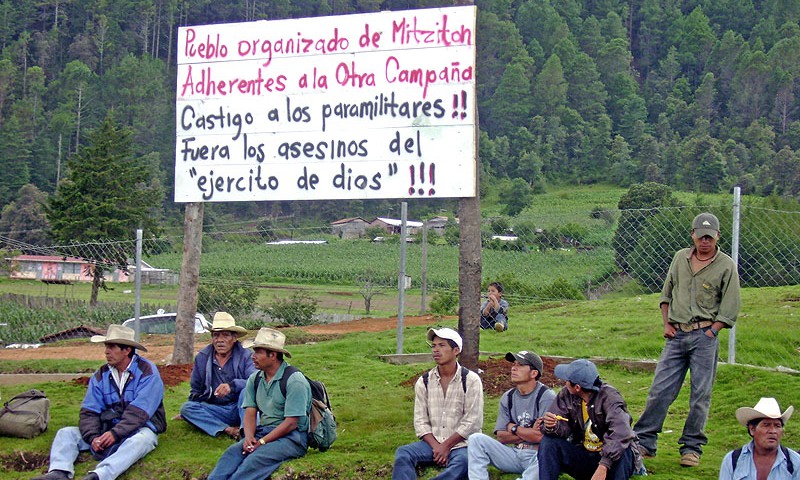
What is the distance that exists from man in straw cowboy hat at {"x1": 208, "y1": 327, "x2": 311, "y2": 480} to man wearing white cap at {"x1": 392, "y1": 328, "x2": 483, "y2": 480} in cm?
90

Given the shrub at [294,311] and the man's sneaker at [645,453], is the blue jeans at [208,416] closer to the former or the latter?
the man's sneaker at [645,453]

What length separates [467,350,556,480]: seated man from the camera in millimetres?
7258

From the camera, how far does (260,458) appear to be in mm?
7762

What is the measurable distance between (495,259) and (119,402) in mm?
6087

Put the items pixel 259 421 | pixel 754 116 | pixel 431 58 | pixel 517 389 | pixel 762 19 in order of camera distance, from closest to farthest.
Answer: pixel 517 389
pixel 259 421
pixel 431 58
pixel 754 116
pixel 762 19

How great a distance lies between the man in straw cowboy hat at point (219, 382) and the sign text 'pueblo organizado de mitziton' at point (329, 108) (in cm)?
212

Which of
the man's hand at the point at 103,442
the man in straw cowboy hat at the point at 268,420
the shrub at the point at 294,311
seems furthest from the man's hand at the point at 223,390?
the shrub at the point at 294,311

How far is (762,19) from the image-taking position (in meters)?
112

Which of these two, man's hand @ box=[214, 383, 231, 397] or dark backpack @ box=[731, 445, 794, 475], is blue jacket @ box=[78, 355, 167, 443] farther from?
dark backpack @ box=[731, 445, 794, 475]

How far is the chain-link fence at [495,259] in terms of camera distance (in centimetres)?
1091

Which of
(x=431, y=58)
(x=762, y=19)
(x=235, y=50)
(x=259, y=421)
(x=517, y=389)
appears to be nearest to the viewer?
(x=517, y=389)

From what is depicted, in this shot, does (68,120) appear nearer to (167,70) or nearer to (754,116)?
(167,70)

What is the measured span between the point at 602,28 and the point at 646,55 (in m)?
5.66

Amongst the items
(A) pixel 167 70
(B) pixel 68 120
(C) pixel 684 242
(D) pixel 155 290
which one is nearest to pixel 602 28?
(A) pixel 167 70
